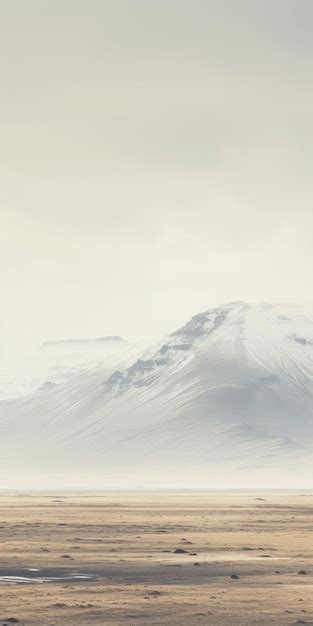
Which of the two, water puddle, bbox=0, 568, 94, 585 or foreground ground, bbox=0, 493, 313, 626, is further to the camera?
water puddle, bbox=0, 568, 94, 585

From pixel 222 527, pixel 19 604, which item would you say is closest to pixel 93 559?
pixel 19 604

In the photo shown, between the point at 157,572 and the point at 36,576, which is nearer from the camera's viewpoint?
the point at 36,576

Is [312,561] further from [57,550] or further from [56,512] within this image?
[56,512]

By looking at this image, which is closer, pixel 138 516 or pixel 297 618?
pixel 297 618

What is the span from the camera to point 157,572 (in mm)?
57250

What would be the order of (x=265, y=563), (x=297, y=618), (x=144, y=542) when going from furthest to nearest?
(x=144, y=542) → (x=265, y=563) → (x=297, y=618)

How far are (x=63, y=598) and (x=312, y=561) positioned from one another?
66.1 ft

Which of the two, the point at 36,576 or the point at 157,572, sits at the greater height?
the point at 157,572

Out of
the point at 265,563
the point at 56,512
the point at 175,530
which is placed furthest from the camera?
the point at 56,512

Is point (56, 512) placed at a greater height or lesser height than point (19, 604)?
greater

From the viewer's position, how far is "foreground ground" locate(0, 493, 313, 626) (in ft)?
139

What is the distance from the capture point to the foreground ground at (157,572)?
139 feet

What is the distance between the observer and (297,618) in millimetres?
41094

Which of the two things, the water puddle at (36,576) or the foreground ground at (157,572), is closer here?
the foreground ground at (157,572)
